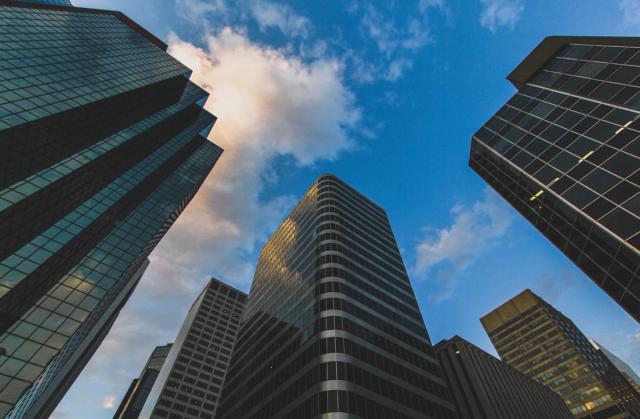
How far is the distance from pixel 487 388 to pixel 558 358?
55.6 m

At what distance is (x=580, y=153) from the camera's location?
24359 millimetres

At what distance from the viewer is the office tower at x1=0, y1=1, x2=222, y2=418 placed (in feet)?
132

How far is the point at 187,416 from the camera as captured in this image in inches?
4208

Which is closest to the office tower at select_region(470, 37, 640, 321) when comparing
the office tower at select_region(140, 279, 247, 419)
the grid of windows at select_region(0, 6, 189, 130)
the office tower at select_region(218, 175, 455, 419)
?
the office tower at select_region(218, 175, 455, 419)

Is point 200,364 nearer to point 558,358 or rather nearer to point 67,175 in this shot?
point 67,175

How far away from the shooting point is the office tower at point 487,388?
7356cm

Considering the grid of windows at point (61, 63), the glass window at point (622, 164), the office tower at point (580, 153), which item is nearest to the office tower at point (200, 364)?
the grid of windows at point (61, 63)

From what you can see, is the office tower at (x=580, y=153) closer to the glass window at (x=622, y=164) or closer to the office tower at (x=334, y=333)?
the glass window at (x=622, y=164)

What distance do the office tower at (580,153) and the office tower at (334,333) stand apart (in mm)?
27713

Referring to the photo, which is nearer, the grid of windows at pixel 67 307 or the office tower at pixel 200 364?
the grid of windows at pixel 67 307

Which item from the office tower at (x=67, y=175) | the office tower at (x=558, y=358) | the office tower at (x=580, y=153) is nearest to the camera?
the office tower at (x=580, y=153)

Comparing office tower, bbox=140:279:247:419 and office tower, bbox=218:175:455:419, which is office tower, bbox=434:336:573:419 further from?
office tower, bbox=140:279:247:419

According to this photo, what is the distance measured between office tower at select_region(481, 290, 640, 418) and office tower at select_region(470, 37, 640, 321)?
358ft

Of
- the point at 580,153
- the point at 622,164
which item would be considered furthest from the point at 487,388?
the point at 622,164
